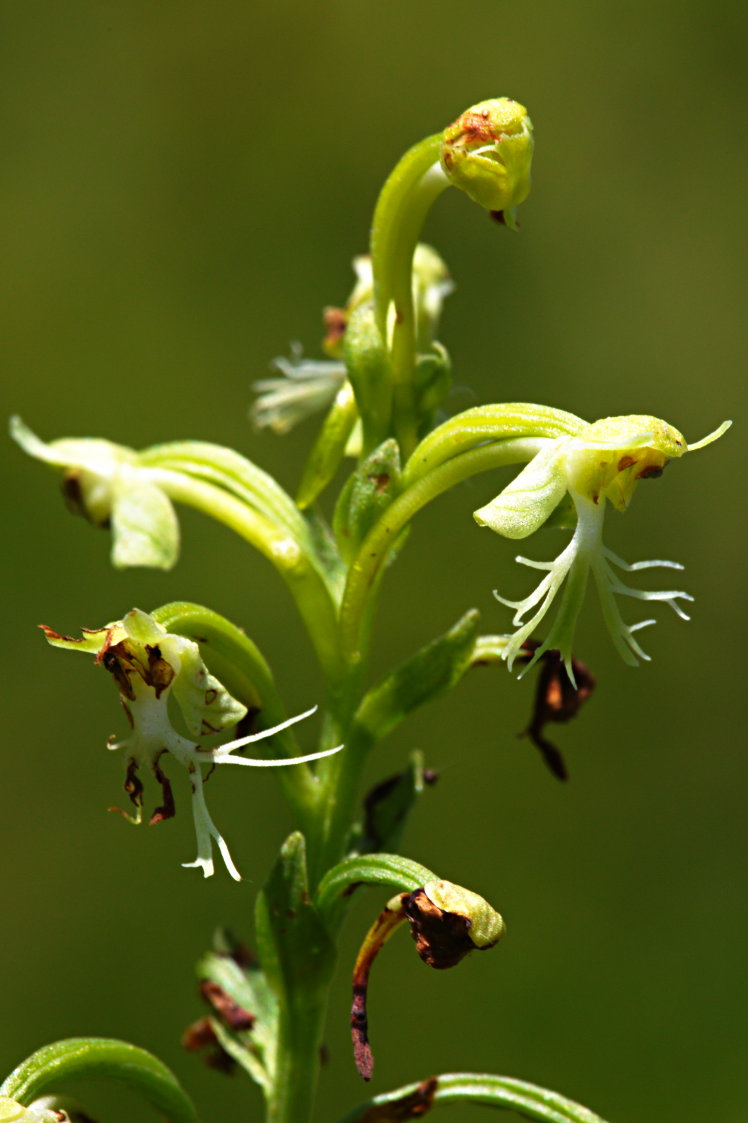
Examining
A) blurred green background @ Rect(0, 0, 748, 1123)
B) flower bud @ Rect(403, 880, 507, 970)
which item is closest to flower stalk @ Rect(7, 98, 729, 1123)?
flower bud @ Rect(403, 880, 507, 970)

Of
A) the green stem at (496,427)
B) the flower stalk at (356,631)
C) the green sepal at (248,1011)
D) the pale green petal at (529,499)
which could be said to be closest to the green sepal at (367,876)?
the flower stalk at (356,631)

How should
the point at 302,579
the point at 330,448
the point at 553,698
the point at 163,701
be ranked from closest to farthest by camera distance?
the point at 163,701 < the point at 302,579 < the point at 330,448 < the point at 553,698

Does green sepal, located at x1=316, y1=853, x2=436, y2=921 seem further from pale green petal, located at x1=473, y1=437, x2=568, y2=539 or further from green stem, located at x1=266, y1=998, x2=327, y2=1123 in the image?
pale green petal, located at x1=473, y1=437, x2=568, y2=539

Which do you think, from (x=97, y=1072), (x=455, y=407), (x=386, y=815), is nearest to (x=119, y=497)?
(x=386, y=815)

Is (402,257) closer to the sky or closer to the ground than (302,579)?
closer to the sky

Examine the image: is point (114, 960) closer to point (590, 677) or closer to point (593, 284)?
point (590, 677)

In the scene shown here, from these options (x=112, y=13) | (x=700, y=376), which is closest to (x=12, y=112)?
(x=112, y=13)

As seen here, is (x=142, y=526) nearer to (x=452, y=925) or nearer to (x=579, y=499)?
(x=579, y=499)
